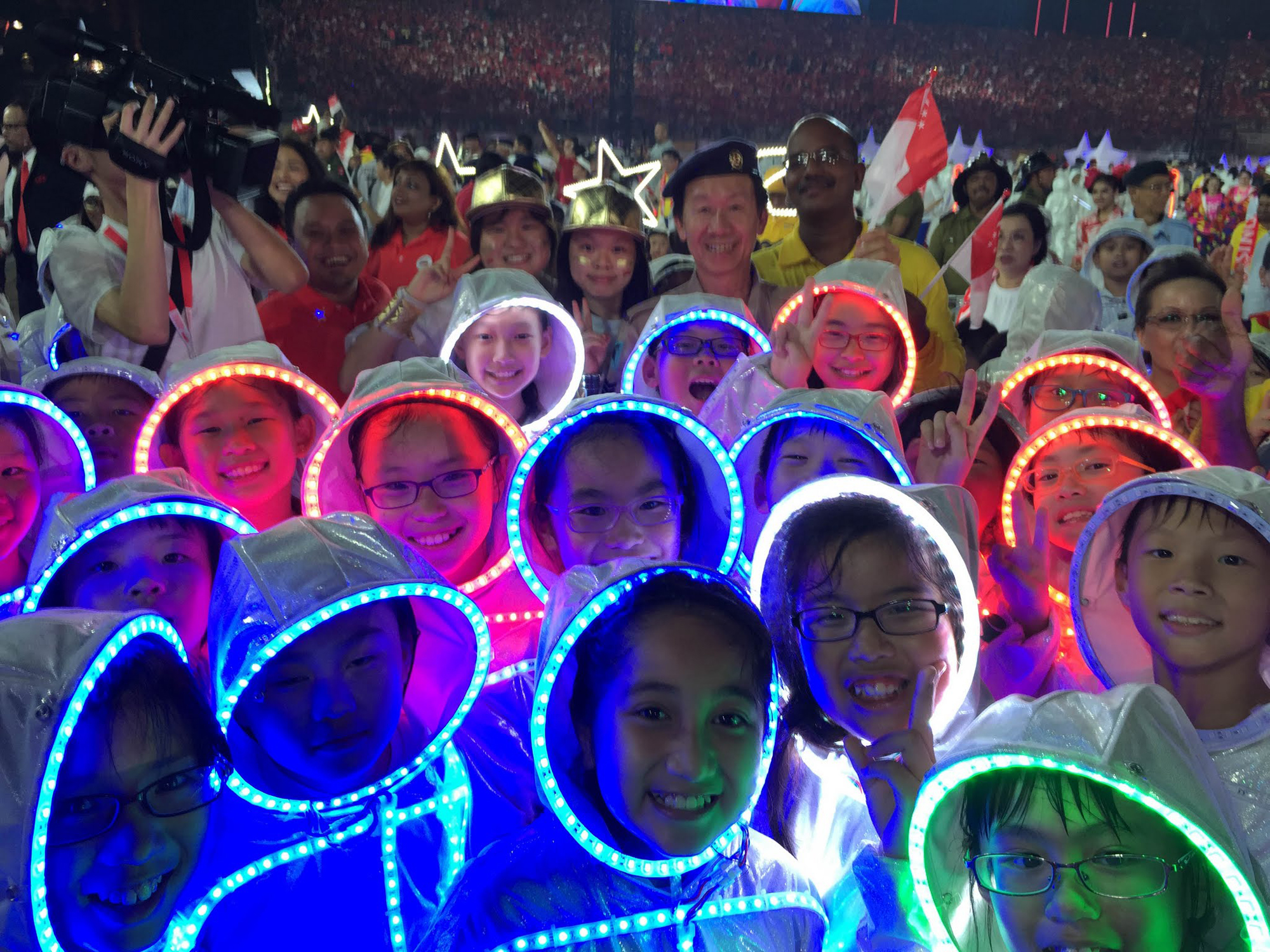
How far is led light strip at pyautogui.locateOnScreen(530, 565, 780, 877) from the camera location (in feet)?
6.39

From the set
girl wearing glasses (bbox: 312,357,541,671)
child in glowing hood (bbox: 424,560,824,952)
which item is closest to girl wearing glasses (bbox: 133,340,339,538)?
girl wearing glasses (bbox: 312,357,541,671)

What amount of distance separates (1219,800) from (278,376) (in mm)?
3100

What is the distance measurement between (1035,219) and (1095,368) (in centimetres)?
310

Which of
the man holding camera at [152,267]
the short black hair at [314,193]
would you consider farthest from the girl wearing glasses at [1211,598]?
the short black hair at [314,193]

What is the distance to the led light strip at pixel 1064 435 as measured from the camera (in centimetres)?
315

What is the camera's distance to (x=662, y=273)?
250 inches

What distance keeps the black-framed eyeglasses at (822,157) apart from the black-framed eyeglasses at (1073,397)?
166 centimetres

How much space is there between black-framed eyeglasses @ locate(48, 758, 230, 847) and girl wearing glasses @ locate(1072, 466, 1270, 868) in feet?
Answer: 6.75

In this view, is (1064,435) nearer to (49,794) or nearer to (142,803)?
(142,803)

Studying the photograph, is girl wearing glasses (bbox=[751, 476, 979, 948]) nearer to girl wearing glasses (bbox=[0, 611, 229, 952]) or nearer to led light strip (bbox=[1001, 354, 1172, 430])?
girl wearing glasses (bbox=[0, 611, 229, 952])

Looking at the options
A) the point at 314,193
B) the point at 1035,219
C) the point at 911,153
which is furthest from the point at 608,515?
the point at 1035,219

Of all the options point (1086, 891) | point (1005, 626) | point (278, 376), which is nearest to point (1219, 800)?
point (1086, 891)

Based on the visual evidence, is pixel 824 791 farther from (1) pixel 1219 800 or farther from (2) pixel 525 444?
(2) pixel 525 444

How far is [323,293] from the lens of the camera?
15.9 feet
